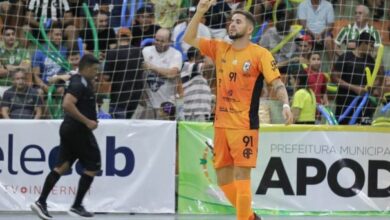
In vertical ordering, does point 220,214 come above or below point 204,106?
below

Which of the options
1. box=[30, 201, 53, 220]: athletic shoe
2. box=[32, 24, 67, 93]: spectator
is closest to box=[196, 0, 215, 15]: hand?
box=[30, 201, 53, 220]: athletic shoe

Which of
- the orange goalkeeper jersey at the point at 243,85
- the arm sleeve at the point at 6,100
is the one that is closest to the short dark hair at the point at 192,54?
the arm sleeve at the point at 6,100

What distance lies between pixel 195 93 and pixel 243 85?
4345 millimetres

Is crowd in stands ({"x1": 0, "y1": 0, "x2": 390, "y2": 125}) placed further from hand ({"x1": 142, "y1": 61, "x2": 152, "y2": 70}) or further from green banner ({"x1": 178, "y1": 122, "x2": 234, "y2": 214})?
green banner ({"x1": 178, "y1": 122, "x2": 234, "y2": 214})

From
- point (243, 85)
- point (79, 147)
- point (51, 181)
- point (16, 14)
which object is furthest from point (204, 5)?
point (16, 14)

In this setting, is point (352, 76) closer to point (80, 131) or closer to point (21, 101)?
point (21, 101)

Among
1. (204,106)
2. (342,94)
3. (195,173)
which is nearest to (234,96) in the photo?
(195,173)

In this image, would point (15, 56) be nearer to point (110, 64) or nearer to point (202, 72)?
point (110, 64)

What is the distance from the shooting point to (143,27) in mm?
14617

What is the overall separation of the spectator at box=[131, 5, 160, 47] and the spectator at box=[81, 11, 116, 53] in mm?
339

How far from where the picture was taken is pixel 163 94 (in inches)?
543

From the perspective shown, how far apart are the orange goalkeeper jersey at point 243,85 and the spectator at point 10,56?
5.35 metres

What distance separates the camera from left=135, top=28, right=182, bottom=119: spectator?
13711 mm

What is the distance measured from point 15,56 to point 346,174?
5.30 metres
